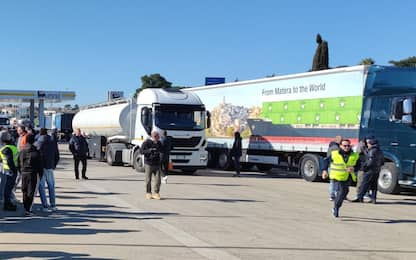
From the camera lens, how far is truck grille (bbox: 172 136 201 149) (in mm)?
21859

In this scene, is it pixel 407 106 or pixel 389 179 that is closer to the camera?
pixel 407 106

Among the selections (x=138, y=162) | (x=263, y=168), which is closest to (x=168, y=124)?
(x=138, y=162)

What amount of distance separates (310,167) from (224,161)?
6.34 metres

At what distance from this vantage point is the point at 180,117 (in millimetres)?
22438

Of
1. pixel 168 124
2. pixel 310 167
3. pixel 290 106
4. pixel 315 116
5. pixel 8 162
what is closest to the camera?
pixel 8 162

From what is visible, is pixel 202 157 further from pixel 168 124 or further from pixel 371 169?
pixel 371 169

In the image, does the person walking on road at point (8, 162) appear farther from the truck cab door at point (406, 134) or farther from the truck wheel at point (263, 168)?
the truck wheel at point (263, 168)

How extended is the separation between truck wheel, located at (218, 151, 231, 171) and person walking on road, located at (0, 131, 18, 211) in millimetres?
15412

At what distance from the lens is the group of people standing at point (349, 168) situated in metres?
11.5

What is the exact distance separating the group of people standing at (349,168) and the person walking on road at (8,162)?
256 inches

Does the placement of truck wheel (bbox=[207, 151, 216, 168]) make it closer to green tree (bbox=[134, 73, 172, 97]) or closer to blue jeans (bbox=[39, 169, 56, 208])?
blue jeans (bbox=[39, 169, 56, 208])

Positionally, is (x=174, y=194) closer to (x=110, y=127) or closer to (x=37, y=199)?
(x=37, y=199)

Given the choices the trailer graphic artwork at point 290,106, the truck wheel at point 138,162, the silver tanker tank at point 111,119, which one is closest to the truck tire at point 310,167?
the trailer graphic artwork at point 290,106

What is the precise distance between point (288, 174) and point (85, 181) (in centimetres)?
1045
